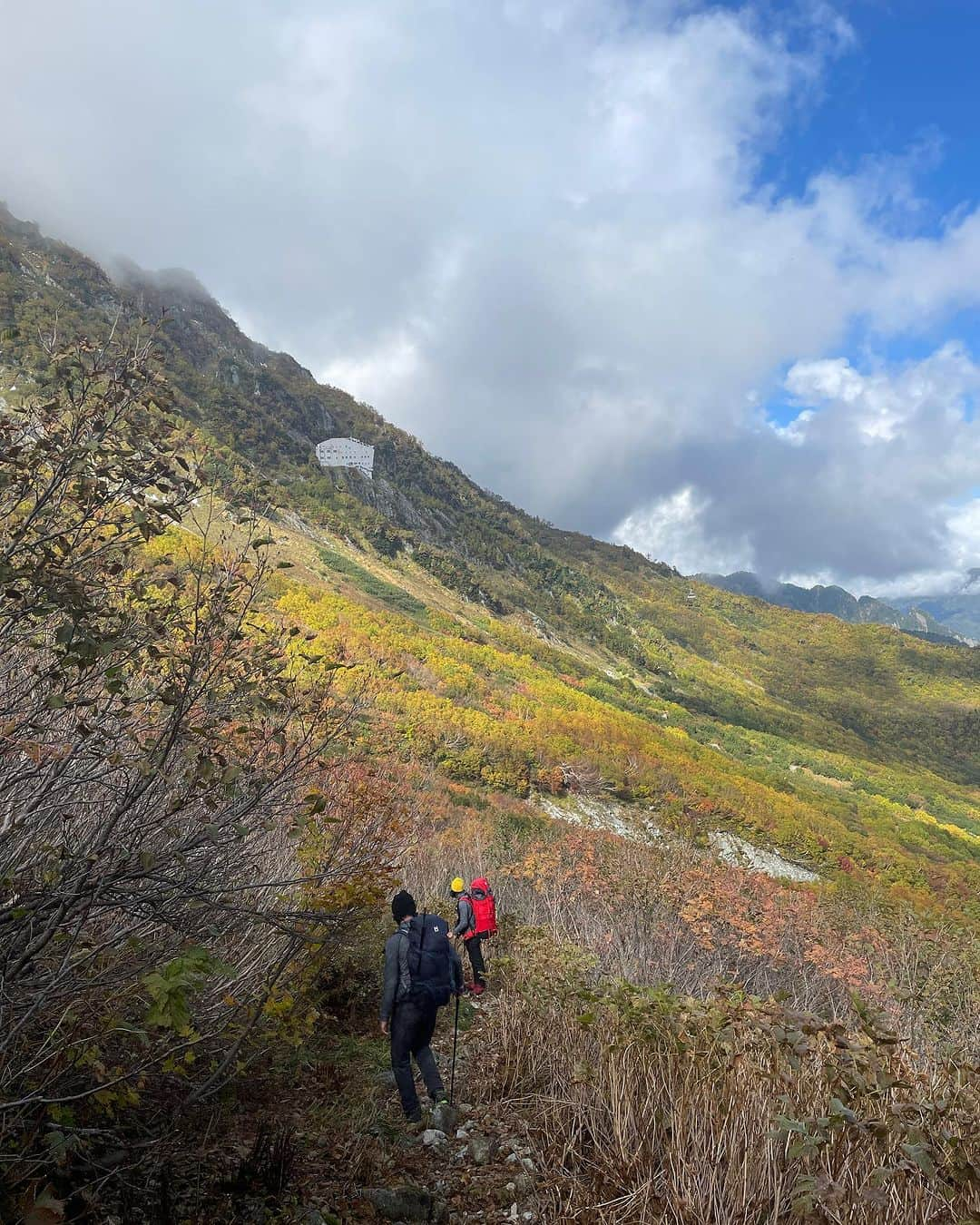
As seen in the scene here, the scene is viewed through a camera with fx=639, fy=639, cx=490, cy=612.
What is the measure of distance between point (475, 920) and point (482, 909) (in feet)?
0.44

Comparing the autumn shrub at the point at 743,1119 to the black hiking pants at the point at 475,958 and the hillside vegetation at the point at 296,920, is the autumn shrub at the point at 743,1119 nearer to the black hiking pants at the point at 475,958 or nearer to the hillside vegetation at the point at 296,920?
the hillside vegetation at the point at 296,920

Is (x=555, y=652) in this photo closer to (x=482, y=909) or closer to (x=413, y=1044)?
(x=482, y=909)

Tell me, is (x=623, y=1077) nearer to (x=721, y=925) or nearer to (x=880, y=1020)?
(x=880, y=1020)

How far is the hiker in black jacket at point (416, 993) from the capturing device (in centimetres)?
385

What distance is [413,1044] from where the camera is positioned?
154 inches

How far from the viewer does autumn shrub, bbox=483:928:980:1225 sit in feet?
6.88

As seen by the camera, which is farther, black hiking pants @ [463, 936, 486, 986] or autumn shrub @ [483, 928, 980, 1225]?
black hiking pants @ [463, 936, 486, 986]

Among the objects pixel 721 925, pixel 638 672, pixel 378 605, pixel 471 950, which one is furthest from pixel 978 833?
pixel 471 950

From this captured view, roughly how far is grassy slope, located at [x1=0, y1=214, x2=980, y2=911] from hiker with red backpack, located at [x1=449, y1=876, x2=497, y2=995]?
8.38 feet

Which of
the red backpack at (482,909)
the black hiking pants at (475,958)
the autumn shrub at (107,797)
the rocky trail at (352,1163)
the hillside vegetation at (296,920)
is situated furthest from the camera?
the red backpack at (482,909)

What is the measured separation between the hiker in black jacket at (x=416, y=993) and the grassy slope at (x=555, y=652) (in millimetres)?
1627

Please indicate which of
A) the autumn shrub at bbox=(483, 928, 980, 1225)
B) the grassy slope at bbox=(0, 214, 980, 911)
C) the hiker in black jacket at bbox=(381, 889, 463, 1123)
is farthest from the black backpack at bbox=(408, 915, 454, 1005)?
the grassy slope at bbox=(0, 214, 980, 911)

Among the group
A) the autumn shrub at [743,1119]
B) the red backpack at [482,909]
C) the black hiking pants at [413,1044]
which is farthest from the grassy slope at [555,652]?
the red backpack at [482,909]

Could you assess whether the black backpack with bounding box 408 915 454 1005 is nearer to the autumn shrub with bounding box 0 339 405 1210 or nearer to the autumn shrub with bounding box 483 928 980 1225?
the autumn shrub with bounding box 483 928 980 1225
